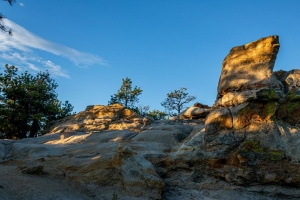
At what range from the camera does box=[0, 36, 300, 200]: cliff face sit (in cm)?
1134

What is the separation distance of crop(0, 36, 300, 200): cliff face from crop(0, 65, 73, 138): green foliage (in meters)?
15.7

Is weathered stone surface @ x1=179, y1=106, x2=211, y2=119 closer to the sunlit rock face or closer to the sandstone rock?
the sunlit rock face

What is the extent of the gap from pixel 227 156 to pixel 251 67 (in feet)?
16.8

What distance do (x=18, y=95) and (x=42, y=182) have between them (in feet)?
72.7

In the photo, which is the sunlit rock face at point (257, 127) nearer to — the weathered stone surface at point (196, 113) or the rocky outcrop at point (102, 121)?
the rocky outcrop at point (102, 121)

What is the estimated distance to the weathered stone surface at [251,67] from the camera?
13.9m

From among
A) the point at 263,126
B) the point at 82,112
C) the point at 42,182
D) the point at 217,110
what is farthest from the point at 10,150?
the point at 263,126

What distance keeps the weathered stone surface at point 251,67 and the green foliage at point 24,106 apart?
69.0 feet

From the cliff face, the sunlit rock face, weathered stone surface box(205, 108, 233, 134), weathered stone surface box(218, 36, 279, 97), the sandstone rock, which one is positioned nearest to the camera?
the sandstone rock

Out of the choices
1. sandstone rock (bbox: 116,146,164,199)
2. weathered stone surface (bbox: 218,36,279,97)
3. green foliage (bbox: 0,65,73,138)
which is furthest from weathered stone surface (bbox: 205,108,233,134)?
green foliage (bbox: 0,65,73,138)

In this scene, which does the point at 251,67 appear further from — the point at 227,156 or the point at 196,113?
the point at 196,113

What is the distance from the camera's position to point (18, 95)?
99.9ft

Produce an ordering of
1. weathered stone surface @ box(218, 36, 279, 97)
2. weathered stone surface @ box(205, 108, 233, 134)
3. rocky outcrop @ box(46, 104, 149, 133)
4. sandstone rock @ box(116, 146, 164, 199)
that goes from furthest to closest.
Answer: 1. rocky outcrop @ box(46, 104, 149, 133)
2. weathered stone surface @ box(218, 36, 279, 97)
3. weathered stone surface @ box(205, 108, 233, 134)
4. sandstone rock @ box(116, 146, 164, 199)

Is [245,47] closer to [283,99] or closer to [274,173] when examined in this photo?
[283,99]
